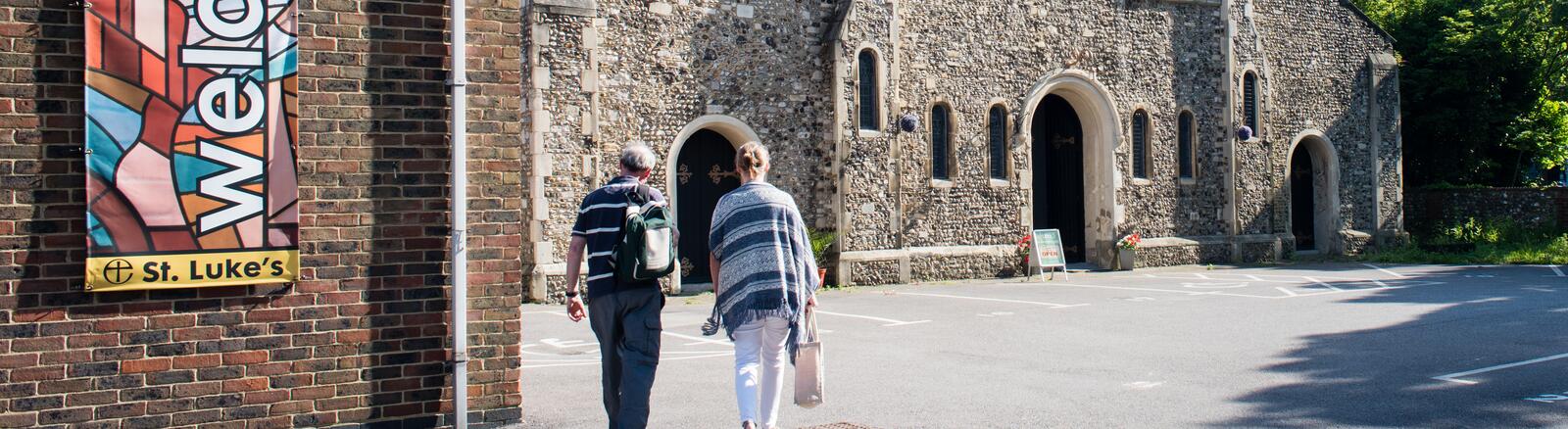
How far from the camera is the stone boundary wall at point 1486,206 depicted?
22750mm

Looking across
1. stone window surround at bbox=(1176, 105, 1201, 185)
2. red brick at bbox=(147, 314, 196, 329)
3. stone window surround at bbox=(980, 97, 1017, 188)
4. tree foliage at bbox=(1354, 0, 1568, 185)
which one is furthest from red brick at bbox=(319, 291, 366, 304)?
tree foliage at bbox=(1354, 0, 1568, 185)

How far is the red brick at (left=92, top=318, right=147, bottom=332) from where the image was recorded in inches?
212

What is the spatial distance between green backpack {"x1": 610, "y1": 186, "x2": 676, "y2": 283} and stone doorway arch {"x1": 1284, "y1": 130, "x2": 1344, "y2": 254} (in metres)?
18.9

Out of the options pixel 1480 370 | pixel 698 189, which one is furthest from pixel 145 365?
pixel 698 189

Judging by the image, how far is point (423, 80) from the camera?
605 cm

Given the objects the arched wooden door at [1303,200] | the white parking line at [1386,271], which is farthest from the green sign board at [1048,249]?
the arched wooden door at [1303,200]

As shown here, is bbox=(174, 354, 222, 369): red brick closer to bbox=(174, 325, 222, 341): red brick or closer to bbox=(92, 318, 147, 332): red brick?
bbox=(174, 325, 222, 341): red brick

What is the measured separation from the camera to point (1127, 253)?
1886cm

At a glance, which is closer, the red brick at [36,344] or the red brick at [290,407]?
the red brick at [36,344]

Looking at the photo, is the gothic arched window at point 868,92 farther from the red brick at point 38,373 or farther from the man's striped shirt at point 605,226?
the red brick at point 38,373

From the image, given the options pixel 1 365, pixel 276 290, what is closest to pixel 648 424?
pixel 276 290

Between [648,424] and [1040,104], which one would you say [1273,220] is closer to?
[1040,104]

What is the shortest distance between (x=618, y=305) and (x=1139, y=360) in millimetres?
4693

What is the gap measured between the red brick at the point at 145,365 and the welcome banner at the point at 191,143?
1.16 ft
